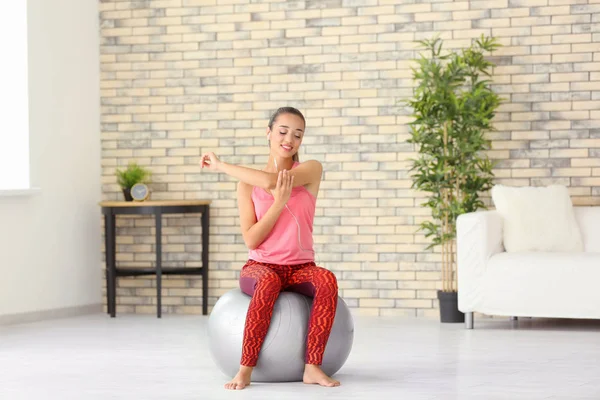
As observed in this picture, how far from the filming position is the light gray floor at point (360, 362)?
162 inches

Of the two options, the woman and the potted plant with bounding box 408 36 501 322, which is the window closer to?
the potted plant with bounding box 408 36 501 322

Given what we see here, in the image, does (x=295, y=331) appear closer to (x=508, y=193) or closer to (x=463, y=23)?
(x=508, y=193)

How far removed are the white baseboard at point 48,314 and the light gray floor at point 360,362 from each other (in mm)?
132

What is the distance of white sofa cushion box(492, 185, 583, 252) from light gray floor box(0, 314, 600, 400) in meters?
0.50

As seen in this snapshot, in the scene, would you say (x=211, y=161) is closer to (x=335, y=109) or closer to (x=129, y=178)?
(x=335, y=109)

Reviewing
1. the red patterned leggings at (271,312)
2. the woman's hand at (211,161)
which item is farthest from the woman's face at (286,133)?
the red patterned leggings at (271,312)

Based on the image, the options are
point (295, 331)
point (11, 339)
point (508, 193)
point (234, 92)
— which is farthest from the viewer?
point (234, 92)

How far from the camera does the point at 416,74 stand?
6902 millimetres

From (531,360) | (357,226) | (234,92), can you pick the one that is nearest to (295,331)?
(531,360)

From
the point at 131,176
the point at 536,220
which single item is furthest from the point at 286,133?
the point at 131,176

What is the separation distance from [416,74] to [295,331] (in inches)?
123

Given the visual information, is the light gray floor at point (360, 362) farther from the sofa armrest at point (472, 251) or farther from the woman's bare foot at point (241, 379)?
the sofa armrest at point (472, 251)

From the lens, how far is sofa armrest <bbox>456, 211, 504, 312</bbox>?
6309mm

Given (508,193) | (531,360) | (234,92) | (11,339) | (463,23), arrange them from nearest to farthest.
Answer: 1. (531,360)
2. (11,339)
3. (508,193)
4. (463,23)
5. (234,92)
